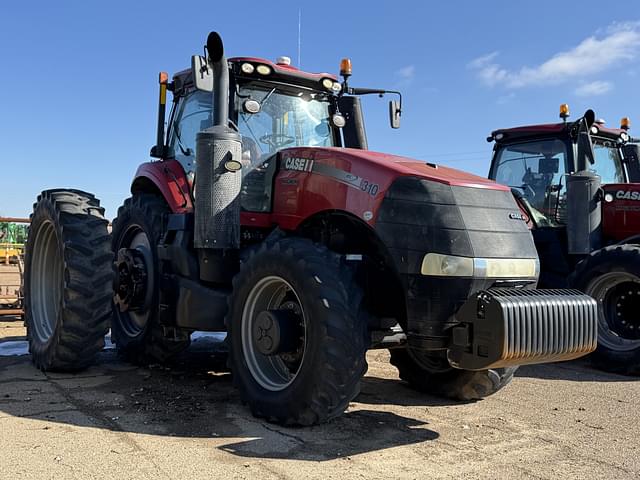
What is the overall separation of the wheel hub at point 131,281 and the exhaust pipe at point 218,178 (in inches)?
49.1

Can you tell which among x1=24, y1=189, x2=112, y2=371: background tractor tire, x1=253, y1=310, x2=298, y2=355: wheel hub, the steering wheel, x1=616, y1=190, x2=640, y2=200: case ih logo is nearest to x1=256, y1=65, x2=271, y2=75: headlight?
the steering wheel

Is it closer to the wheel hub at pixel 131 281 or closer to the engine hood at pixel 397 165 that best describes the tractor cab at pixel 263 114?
the engine hood at pixel 397 165

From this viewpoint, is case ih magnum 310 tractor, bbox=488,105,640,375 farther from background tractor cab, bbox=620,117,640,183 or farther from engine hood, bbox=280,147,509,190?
engine hood, bbox=280,147,509,190

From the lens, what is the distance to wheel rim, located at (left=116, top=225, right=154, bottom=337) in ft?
19.7

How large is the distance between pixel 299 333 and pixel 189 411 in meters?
0.95

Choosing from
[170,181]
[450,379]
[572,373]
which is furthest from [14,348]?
[572,373]

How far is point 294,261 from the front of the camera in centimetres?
417

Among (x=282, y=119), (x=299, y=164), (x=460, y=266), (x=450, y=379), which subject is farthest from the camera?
(x=282, y=119)

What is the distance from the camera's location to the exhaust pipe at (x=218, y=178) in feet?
16.1

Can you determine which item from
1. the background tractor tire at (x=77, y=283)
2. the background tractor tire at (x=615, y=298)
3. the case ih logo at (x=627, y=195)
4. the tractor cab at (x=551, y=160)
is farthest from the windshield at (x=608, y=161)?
the background tractor tire at (x=77, y=283)

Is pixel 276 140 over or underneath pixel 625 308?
over

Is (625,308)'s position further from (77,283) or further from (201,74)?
(77,283)

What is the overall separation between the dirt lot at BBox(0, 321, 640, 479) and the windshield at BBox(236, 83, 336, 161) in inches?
80.5

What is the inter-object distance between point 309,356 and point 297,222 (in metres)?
1.19
